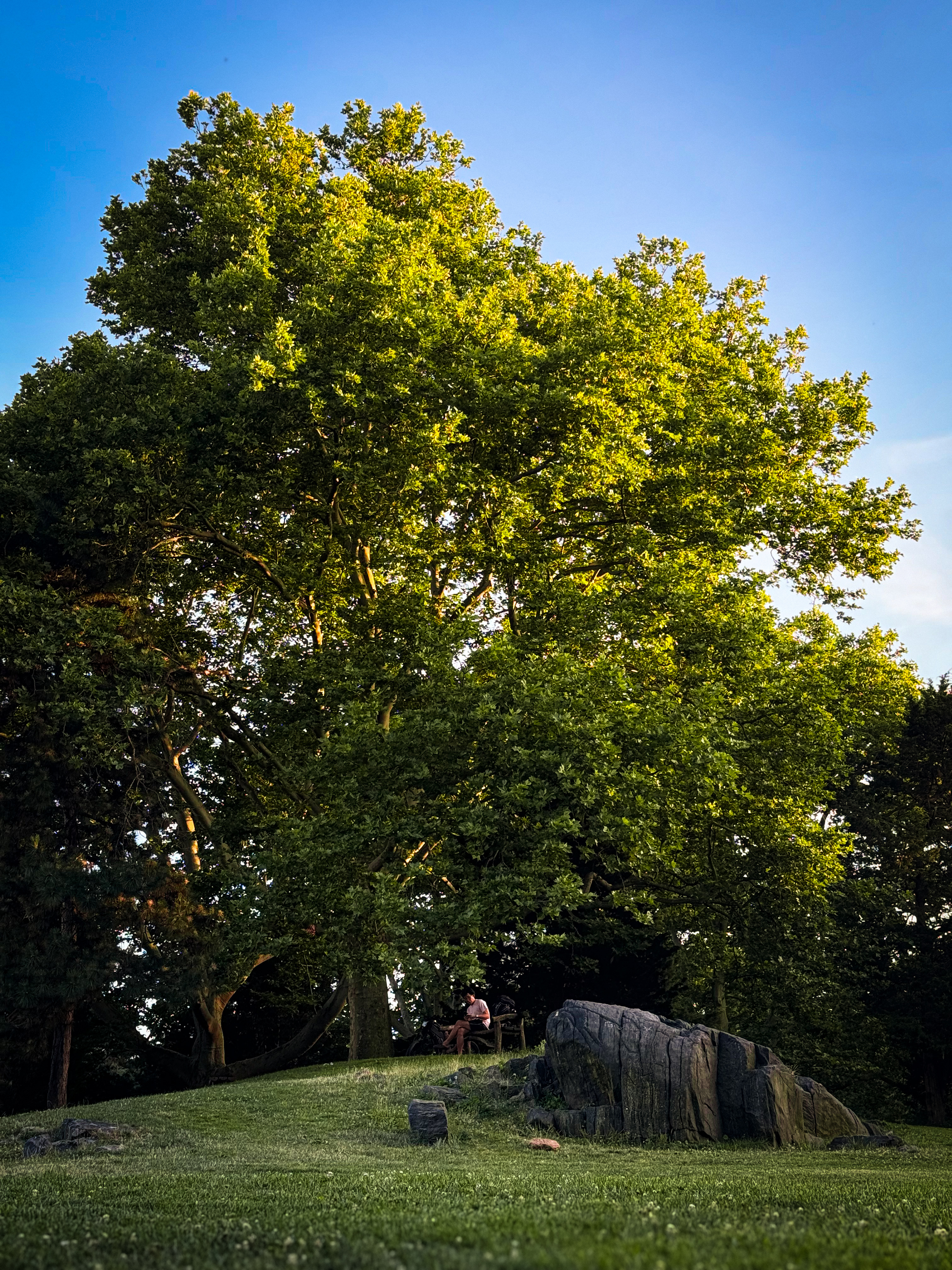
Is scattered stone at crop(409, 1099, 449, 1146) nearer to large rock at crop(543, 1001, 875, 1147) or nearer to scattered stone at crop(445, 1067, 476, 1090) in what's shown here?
large rock at crop(543, 1001, 875, 1147)

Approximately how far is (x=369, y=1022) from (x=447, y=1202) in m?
21.6

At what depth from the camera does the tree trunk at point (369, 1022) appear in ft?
93.8

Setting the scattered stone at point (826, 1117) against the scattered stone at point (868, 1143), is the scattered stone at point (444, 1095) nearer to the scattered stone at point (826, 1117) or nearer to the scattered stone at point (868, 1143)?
the scattered stone at point (826, 1117)

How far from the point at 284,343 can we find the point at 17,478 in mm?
7382

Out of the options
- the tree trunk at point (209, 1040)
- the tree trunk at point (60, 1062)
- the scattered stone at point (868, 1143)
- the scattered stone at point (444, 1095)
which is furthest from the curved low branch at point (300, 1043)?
the scattered stone at point (868, 1143)

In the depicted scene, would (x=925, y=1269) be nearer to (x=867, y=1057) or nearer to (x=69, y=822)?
(x=69, y=822)

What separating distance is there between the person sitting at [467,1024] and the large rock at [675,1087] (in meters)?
9.76

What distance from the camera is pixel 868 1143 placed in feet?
59.0

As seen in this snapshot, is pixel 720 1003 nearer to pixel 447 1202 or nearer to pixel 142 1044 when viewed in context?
pixel 142 1044

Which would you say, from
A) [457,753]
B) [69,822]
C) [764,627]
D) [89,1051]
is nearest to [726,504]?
[764,627]

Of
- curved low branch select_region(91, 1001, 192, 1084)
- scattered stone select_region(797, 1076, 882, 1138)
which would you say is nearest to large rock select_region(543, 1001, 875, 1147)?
scattered stone select_region(797, 1076, 882, 1138)

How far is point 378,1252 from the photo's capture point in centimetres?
581

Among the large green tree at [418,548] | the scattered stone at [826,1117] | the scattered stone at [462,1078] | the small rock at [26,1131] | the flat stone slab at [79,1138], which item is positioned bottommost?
the scattered stone at [826,1117]

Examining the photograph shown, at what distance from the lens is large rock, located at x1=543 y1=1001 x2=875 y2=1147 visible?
17.3 m
